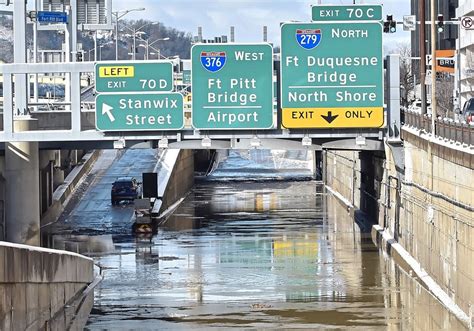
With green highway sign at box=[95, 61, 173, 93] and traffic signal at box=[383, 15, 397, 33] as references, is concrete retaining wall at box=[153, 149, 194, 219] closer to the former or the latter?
green highway sign at box=[95, 61, 173, 93]

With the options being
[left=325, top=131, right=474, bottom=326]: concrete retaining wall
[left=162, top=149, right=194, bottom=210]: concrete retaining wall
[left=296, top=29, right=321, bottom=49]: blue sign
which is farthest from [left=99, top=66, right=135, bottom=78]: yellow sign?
[left=162, top=149, right=194, bottom=210]: concrete retaining wall

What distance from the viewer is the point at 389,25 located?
4075 centimetres

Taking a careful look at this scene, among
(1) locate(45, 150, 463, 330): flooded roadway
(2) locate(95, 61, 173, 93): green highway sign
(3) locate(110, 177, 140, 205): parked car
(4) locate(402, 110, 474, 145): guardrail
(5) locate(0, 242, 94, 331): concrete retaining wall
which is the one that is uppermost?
(2) locate(95, 61, 173, 93): green highway sign

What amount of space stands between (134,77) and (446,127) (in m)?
10.5

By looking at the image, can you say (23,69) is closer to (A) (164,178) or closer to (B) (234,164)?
(A) (164,178)

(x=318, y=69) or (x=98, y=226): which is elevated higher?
(x=318, y=69)

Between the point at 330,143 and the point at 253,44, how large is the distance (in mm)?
5064

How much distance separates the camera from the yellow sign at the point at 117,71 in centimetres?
3991

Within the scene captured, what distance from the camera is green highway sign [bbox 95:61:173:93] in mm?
39750

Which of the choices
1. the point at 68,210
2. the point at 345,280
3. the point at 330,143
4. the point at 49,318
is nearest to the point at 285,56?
the point at 330,143

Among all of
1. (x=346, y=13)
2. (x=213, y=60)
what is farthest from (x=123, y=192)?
(x=346, y=13)

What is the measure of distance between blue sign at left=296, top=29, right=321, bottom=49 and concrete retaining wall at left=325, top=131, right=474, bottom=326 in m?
4.63

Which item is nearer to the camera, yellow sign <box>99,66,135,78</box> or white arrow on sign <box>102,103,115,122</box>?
yellow sign <box>99,66,135,78</box>

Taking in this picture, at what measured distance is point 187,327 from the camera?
3109cm
